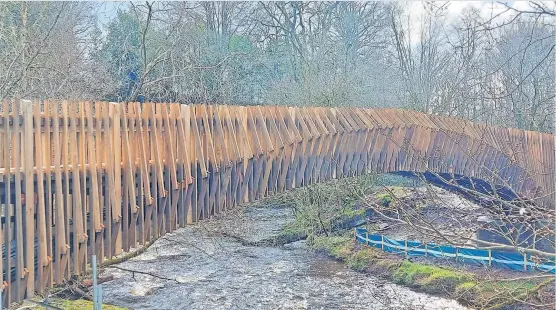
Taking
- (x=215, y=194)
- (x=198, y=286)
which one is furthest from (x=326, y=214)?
(x=215, y=194)

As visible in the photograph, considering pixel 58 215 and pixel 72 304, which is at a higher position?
pixel 58 215

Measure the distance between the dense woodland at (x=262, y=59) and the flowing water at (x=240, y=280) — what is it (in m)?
3.67

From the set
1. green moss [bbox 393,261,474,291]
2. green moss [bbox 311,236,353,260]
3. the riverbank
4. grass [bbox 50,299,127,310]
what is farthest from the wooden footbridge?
green moss [bbox 311,236,353,260]

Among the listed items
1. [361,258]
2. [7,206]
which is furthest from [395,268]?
[7,206]

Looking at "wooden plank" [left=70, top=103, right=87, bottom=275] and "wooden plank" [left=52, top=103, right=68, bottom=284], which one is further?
"wooden plank" [left=70, top=103, right=87, bottom=275]

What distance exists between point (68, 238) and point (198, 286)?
6.80 metres

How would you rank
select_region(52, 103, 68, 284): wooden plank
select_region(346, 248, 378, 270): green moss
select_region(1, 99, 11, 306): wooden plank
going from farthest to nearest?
select_region(346, 248, 378, 270): green moss < select_region(52, 103, 68, 284): wooden plank < select_region(1, 99, 11, 306): wooden plank

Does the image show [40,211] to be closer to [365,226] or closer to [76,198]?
[76,198]

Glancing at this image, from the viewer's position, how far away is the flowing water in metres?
10.6

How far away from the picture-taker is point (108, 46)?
1400cm

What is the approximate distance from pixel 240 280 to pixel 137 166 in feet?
22.4

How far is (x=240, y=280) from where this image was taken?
12.0 meters

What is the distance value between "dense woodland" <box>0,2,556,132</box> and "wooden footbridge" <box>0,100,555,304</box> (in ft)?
7.71

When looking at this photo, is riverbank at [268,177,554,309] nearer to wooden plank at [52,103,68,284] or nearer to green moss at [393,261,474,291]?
green moss at [393,261,474,291]
